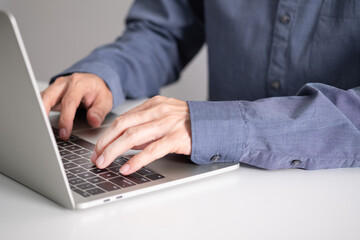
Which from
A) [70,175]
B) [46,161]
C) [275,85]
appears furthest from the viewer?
[275,85]

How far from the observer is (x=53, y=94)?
3.51ft

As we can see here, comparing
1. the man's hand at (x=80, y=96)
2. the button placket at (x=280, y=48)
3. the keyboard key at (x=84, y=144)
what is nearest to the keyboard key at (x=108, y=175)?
the keyboard key at (x=84, y=144)

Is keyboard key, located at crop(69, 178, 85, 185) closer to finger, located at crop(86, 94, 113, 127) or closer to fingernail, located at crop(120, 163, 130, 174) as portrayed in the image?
fingernail, located at crop(120, 163, 130, 174)

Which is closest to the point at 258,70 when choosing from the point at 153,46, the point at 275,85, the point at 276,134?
the point at 275,85

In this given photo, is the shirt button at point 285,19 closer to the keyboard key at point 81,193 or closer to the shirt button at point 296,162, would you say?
the shirt button at point 296,162

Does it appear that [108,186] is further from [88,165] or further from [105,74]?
[105,74]

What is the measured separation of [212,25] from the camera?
56.1 inches

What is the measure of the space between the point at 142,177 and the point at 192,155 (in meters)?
0.09

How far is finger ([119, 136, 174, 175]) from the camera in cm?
76

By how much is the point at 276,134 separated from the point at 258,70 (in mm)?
522

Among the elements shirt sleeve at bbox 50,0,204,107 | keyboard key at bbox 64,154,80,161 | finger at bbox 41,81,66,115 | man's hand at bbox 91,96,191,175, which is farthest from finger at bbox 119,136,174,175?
shirt sleeve at bbox 50,0,204,107

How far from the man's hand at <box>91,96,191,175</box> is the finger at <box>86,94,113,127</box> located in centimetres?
18

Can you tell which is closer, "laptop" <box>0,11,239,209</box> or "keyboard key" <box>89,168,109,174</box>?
"laptop" <box>0,11,239,209</box>

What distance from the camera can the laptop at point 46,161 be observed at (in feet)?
1.97
